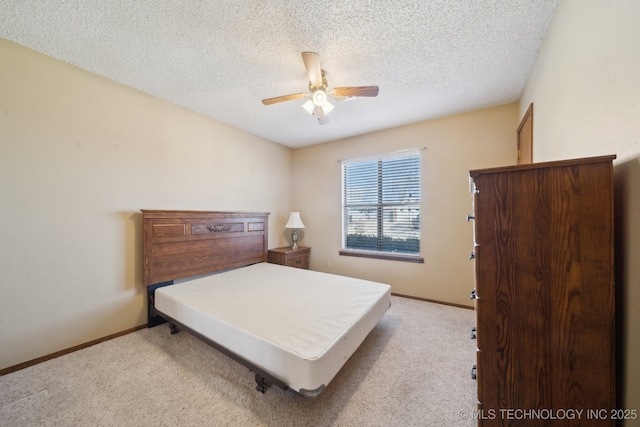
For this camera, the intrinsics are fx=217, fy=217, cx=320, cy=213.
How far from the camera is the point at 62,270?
1950 mm

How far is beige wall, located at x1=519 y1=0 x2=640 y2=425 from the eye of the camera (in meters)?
0.79

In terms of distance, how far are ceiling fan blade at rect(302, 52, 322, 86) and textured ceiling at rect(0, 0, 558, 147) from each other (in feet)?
0.60

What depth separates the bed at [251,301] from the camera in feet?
4.45

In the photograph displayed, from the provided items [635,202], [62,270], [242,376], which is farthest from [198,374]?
[635,202]

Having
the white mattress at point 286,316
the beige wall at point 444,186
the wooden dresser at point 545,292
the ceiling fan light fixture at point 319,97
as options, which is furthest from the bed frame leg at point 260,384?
the beige wall at point 444,186

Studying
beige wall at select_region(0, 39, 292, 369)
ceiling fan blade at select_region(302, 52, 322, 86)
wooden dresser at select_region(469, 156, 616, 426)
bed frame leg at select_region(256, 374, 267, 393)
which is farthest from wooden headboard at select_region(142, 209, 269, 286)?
wooden dresser at select_region(469, 156, 616, 426)

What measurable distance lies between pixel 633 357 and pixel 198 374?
239 cm

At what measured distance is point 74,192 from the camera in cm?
202

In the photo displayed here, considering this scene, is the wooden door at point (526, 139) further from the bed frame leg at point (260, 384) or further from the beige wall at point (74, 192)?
the beige wall at point (74, 192)

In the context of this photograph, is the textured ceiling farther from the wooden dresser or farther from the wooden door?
the wooden dresser

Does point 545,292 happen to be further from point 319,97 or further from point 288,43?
point 288,43

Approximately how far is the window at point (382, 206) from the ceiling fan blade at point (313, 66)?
6.41 ft

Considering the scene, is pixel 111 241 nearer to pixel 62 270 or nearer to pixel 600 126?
pixel 62 270

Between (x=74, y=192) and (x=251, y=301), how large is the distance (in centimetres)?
194
